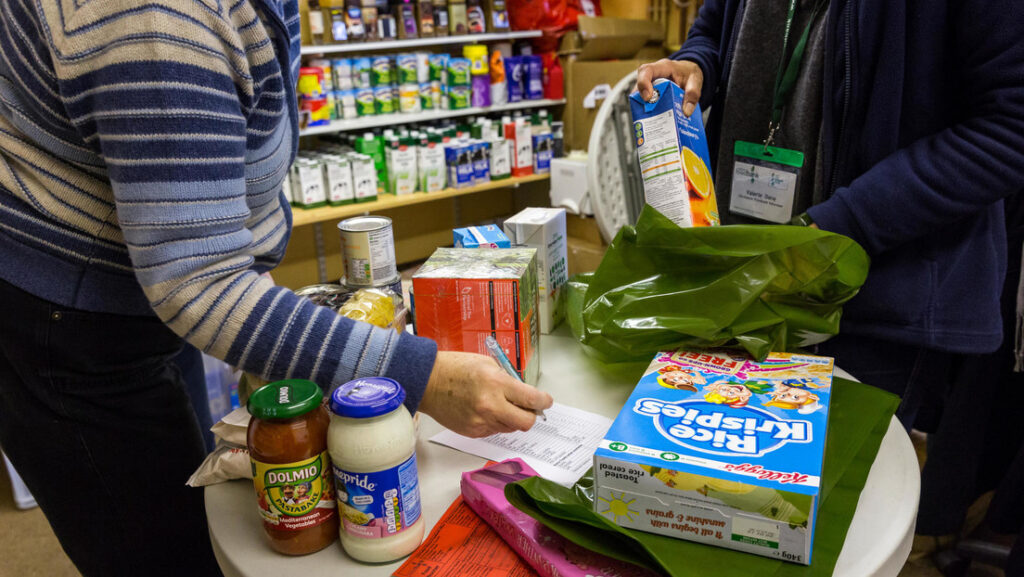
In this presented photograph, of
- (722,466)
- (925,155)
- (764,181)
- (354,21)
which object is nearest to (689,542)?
(722,466)

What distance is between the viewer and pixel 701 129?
4.15 feet

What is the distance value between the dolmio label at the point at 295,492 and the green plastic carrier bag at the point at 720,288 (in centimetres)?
52

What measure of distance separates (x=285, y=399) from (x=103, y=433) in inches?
18.9

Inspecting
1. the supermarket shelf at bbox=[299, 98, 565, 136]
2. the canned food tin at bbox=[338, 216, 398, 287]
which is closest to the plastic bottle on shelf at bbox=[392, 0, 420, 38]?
the supermarket shelf at bbox=[299, 98, 565, 136]

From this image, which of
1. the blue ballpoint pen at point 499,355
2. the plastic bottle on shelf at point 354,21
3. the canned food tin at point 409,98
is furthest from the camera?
the canned food tin at point 409,98

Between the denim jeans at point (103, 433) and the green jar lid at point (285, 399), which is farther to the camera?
the denim jeans at point (103, 433)

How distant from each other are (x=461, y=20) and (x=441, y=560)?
343 centimetres

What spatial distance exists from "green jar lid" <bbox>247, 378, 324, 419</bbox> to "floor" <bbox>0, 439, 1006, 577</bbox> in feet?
6.07

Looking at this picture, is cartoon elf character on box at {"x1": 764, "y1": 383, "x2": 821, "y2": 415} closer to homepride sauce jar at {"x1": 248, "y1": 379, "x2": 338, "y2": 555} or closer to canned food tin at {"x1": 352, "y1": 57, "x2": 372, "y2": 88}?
homepride sauce jar at {"x1": 248, "y1": 379, "x2": 338, "y2": 555}

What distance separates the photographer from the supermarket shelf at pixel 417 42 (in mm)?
3217


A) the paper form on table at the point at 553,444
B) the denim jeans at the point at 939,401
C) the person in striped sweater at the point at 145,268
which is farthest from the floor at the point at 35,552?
the paper form on table at the point at 553,444

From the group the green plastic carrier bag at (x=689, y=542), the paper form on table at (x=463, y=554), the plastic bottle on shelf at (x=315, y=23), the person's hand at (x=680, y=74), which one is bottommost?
the paper form on table at (x=463, y=554)

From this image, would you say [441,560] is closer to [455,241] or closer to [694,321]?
[694,321]

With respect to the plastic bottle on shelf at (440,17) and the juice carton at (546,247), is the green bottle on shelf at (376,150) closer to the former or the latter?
the plastic bottle on shelf at (440,17)
